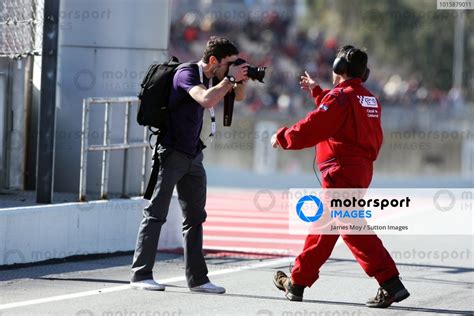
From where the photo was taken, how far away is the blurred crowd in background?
36.6 meters

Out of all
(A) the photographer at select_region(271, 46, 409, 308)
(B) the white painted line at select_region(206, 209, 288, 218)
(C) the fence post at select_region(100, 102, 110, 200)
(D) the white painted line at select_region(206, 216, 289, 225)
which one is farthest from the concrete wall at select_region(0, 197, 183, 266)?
(B) the white painted line at select_region(206, 209, 288, 218)

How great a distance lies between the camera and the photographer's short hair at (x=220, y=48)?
351 inches

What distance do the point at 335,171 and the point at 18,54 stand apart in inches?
210

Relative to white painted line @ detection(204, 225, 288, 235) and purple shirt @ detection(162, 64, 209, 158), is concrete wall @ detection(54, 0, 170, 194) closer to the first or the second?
white painted line @ detection(204, 225, 288, 235)

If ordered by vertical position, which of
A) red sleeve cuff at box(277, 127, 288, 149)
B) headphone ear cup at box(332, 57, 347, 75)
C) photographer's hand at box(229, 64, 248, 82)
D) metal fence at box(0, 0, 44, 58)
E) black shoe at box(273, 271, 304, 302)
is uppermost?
metal fence at box(0, 0, 44, 58)

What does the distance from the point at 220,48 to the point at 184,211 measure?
1.35 meters

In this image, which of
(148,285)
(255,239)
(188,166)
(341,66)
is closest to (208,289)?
(148,285)

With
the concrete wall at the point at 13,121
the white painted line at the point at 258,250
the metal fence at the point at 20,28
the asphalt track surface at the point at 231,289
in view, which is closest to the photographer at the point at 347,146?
the asphalt track surface at the point at 231,289

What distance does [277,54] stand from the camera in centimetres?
4156

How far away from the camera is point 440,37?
183 ft

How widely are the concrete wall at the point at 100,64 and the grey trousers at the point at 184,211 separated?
3.91m

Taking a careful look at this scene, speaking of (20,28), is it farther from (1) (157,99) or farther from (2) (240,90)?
(2) (240,90)

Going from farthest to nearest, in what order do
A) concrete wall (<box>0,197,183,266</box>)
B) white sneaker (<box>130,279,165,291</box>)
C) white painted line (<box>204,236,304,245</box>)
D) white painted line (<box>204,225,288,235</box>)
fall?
white painted line (<box>204,225,288,235</box>) → white painted line (<box>204,236,304,245</box>) → concrete wall (<box>0,197,183,266</box>) → white sneaker (<box>130,279,165,291</box>)

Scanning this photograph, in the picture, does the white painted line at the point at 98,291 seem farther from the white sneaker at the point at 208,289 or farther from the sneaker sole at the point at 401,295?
the sneaker sole at the point at 401,295
